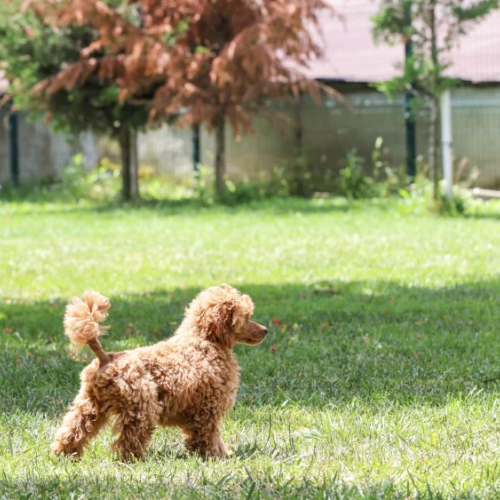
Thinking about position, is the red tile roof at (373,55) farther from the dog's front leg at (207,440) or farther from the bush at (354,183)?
the dog's front leg at (207,440)

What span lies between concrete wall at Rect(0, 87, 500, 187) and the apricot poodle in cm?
1495

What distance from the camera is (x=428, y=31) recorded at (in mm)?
15648

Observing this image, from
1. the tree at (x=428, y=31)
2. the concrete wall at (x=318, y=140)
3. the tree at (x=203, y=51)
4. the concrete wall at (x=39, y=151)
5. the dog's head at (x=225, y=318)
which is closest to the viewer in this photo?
the dog's head at (x=225, y=318)

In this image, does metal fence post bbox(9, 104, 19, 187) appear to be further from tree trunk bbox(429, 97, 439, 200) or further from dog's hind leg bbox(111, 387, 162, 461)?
dog's hind leg bbox(111, 387, 162, 461)

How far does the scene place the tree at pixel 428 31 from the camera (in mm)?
15250

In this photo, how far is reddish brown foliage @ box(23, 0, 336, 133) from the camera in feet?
55.5

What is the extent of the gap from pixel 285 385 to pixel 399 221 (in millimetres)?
9566

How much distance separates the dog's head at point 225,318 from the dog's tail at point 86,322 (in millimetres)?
515

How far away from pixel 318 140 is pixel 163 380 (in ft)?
58.9

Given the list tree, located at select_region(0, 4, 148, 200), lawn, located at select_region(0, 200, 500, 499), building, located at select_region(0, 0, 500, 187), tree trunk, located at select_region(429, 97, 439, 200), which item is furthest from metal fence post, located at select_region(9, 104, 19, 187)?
tree trunk, located at select_region(429, 97, 439, 200)

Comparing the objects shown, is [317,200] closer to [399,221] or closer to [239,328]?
[399,221]

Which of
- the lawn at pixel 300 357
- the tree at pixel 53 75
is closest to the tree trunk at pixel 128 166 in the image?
the tree at pixel 53 75

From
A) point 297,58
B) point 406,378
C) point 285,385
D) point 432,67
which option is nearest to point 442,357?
point 406,378

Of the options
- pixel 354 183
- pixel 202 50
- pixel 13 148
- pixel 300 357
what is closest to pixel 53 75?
pixel 202 50
